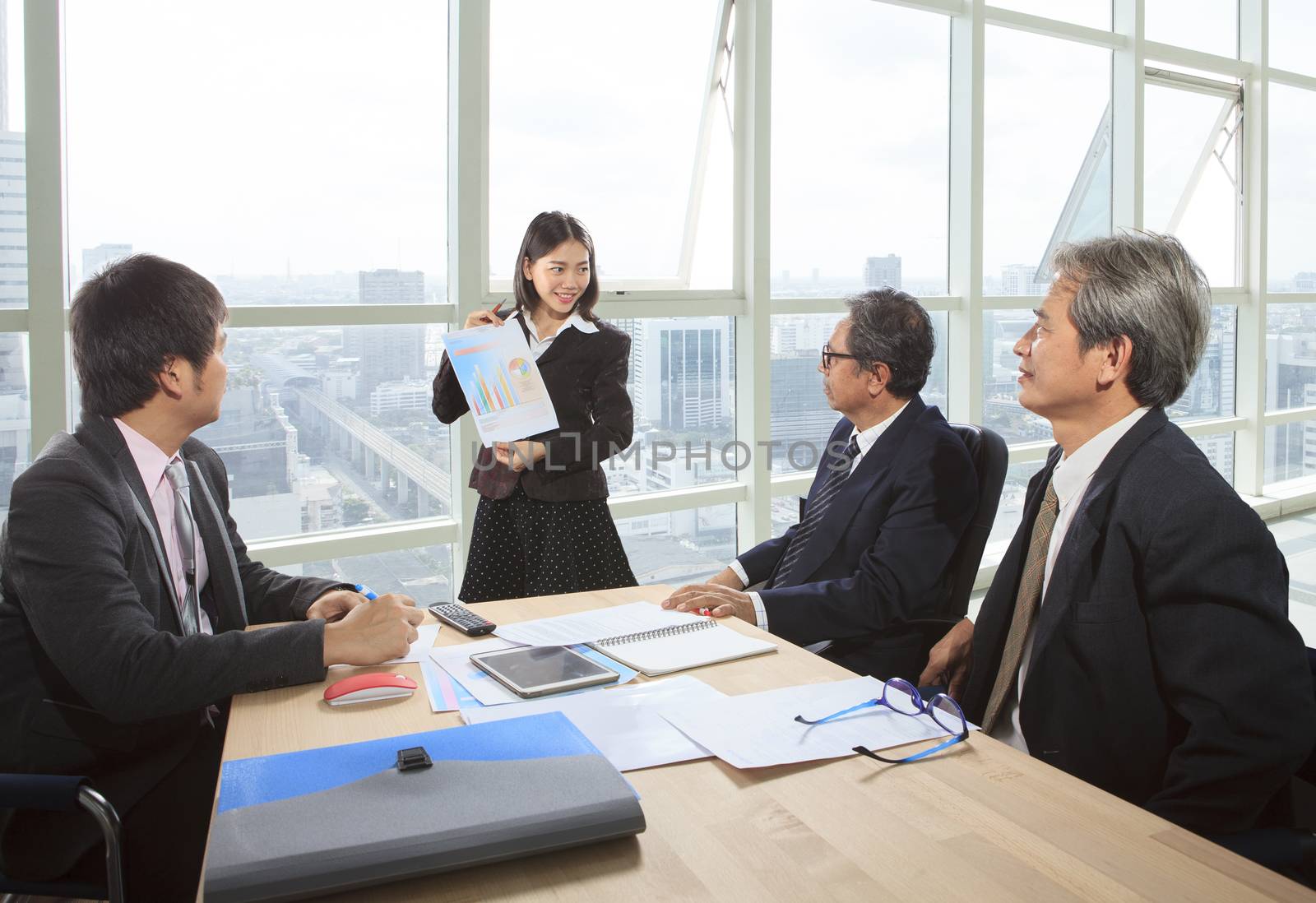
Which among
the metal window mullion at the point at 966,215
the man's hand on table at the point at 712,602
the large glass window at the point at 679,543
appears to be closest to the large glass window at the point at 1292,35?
the metal window mullion at the point at 966,215

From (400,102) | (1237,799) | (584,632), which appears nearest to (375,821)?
(584,632)

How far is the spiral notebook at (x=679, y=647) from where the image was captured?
1678mm

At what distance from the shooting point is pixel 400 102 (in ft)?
12.4

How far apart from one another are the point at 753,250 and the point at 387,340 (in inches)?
66.7

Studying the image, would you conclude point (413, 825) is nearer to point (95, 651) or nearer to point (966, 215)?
point (95, 651)

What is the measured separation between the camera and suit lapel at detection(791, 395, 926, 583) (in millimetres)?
2406

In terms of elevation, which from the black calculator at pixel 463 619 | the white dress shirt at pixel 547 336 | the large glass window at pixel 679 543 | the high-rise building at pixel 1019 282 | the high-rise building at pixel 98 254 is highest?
the high-rise building at pixel 1019 282

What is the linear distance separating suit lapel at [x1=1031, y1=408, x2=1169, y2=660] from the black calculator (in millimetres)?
987

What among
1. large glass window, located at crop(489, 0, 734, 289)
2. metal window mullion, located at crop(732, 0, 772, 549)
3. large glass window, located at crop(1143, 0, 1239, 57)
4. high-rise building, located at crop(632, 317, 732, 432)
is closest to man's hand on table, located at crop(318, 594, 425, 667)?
large glass window, located at crop(489, 0, 734, 289)

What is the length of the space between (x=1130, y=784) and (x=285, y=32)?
353 cm

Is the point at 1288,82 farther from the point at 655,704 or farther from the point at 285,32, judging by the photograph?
the point at 655,704

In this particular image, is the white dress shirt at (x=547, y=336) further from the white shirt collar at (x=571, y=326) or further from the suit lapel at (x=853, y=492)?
the suit lapel at (x=853, y=492)

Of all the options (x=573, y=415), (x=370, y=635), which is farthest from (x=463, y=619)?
(x=573, y=415)

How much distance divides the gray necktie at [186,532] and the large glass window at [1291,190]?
730 centimetres
